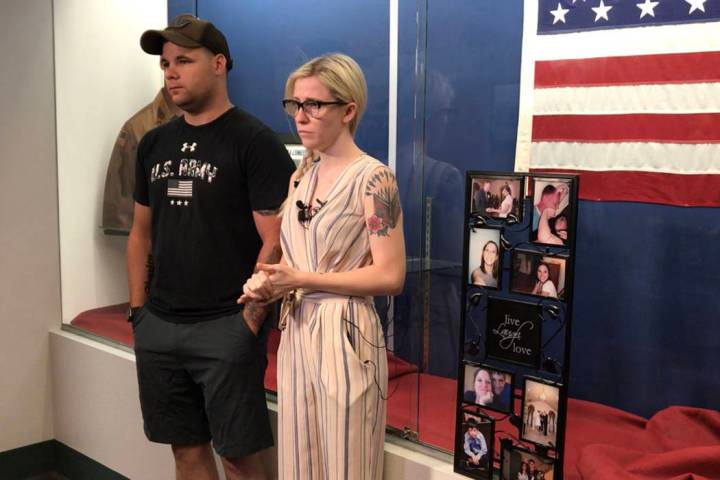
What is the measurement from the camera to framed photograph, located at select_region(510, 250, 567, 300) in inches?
70.1

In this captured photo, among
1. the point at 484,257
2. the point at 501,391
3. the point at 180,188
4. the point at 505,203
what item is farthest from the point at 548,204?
the point at 180,188

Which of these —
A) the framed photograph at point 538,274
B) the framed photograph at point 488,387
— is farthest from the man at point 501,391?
the framed photograph at point 538,274

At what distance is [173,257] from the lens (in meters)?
2.31

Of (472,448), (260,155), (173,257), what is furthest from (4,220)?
(472,448)

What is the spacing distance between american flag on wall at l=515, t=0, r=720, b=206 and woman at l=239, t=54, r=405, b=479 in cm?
79

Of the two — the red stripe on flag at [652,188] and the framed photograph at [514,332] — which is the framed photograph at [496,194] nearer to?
the framed photograph at [514,332]

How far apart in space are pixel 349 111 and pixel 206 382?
941 millimetres

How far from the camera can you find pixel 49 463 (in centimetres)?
351

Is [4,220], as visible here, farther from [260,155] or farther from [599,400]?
[599,400]

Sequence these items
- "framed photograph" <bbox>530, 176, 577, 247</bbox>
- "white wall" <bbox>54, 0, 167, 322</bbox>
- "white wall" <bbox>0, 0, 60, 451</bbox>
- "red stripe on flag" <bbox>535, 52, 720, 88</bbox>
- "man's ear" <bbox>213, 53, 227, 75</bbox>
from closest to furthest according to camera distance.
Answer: "framed photograph" <bbox>530, 176, 577, 247</bbox> → "red stripe on flag" <bbox>535, 52, 720, 88</bbox> → "man's ear" <bbox>213, 53, 227, 75</bbox> → "white wall" <bbox>0, 0, 60, 451</bbox> → "white wall" <bbox>54, 0, 167, 322</bbox>

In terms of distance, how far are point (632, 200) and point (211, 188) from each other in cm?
129

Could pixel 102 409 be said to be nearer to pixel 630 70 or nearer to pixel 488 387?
pixel 488 387

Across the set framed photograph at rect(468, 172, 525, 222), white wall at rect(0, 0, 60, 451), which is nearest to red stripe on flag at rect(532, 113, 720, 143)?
framed photograph at rect(468, 172, 525, 222)

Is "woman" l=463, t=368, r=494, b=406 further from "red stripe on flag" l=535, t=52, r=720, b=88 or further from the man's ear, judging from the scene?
the man's ear
